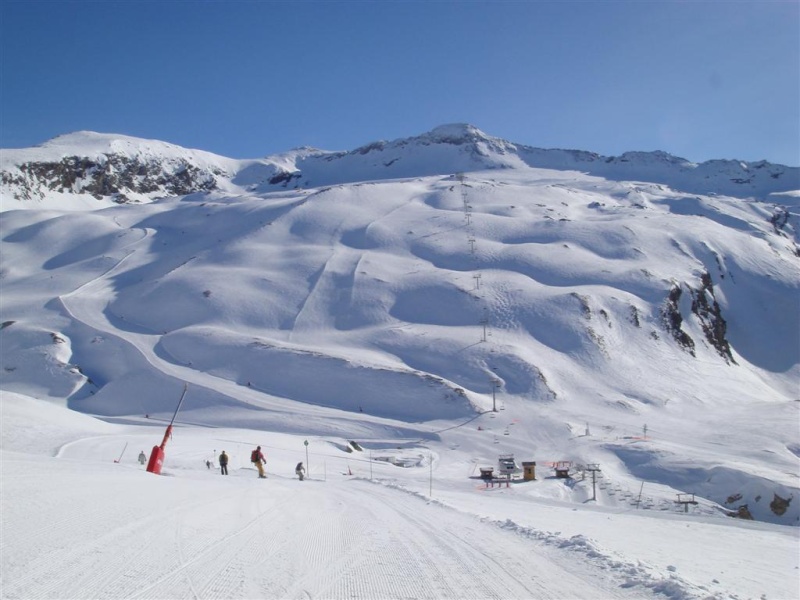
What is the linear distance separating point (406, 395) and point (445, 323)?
61.2ft

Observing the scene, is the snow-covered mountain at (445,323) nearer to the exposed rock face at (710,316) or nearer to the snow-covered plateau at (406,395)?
the snow-covered plateau at (406,395)

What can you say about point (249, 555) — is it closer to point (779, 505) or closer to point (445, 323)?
point (779, 505)

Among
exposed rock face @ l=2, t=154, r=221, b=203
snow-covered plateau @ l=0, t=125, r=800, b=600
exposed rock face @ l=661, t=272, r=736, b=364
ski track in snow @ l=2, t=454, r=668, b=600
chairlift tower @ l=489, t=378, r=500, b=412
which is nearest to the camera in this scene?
ski track in snow @ l=2, t=454, r=668, b=600

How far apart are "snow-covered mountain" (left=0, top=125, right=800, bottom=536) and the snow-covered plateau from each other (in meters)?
0.42

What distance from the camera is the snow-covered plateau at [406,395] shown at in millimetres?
6258

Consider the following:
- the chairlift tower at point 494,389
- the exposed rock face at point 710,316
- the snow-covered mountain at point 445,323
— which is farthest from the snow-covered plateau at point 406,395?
the exposed rock face at point 710,316

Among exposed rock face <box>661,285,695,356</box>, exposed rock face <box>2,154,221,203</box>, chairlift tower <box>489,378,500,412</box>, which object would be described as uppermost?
exposed rock face <box>2,154,221,203</box>

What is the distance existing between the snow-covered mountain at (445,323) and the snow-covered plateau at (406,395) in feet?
1.38

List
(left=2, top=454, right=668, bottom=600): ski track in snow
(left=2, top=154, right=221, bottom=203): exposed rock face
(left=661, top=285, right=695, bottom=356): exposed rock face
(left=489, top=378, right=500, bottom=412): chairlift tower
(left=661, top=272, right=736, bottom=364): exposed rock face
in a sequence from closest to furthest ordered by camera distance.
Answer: (left=2, top=454, right=668, bottom=600): ski track in snow → (left=489, top=378, right=500, bottom=412): chairlift tower → (left=661, top=285, right=695, bottom=356): exposed rock face → (left=661, top=272, right=736, bottom=364): exposed rock face → (left=2, top=154, right=221, bottom=203): exposed rock face

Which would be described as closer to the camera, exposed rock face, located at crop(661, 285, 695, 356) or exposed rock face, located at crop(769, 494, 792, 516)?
exposed rock face, located at crop(769, 494, 792, 516)

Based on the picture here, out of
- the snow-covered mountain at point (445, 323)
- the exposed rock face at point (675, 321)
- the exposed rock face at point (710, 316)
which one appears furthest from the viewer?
the exposed rock face at point (710, 316)

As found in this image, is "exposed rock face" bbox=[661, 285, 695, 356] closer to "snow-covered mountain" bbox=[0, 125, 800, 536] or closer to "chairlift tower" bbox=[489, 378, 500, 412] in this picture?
"snow-covered mountain" bbox=[0, 125, 800, 536]

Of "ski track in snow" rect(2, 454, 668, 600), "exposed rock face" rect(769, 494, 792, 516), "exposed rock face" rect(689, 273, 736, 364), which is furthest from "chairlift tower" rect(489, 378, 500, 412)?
"ski track in snow" rect(2, 454, 668, 600)

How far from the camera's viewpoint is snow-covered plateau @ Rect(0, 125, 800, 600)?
246 inches
